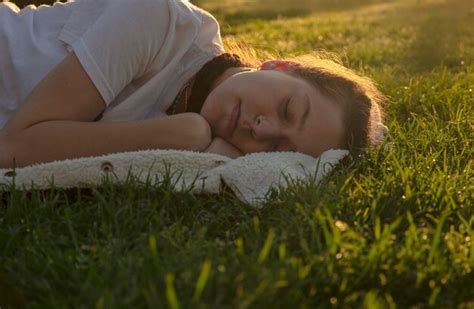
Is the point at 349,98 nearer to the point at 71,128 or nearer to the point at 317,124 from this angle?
the point at 317,124

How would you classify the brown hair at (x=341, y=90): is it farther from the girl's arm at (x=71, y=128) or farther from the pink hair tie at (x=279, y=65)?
the girl's arm at (x=71, y=128)

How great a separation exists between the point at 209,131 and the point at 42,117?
2.06 feet

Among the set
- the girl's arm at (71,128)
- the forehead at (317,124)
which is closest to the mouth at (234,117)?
the girl's arm at (71,128)

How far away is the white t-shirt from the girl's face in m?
0.26

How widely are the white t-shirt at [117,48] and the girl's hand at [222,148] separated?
0.99ft

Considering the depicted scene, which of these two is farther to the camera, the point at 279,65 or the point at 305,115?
the point at 279,65

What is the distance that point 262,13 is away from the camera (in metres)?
11.2

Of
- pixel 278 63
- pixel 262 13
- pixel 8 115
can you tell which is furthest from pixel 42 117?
pixel 262 13

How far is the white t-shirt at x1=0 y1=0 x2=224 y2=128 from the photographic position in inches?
118

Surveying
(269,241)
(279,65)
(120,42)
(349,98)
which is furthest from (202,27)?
(269,241)

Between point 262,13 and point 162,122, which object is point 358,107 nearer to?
point 162,122

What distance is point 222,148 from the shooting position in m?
3.11

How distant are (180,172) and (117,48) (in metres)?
0.56

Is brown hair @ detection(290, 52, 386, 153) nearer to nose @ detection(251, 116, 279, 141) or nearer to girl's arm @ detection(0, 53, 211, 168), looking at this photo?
nose @ detection(251, 116, 279, 141)
